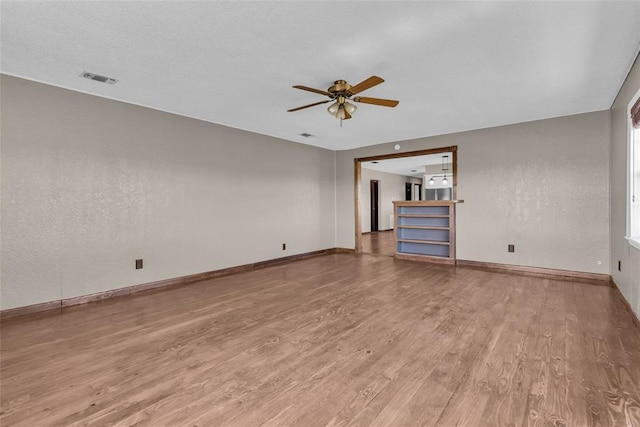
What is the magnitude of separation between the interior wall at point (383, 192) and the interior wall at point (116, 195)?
551 centimetres

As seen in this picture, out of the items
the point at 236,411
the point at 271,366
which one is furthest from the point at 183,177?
the point at 236,411

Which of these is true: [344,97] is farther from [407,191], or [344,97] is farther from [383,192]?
[407,191]

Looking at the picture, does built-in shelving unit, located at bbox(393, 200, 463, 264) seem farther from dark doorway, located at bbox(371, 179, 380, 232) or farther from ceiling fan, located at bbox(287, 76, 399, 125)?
dark doorway, located at bbox(371, 179, 380, 232)

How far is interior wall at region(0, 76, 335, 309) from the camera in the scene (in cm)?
315

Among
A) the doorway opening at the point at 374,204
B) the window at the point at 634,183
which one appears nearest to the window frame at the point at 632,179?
the window at the point at 634,183

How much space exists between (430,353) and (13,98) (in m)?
4.42

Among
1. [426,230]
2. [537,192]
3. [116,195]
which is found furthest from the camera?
[426,230]

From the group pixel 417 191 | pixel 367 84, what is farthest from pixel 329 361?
pixel 417 191

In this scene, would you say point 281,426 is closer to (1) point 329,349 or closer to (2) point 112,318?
(1) point 329,349

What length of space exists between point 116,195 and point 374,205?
348 inches

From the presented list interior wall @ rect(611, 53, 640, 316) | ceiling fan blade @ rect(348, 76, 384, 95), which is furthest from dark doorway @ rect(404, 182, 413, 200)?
ceiling fan blade @ rect(348, 76, 384, 95)

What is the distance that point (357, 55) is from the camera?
269 centimetres

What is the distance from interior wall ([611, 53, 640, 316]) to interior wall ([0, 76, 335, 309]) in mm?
4703

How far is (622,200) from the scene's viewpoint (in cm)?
342
